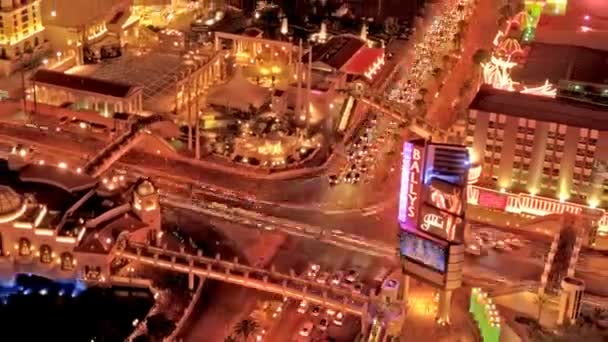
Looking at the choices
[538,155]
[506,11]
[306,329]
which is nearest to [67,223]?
[306,329]

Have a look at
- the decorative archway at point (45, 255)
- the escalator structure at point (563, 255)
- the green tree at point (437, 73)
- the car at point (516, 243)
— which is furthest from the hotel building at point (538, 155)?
the decorative archway at point (45, 255)

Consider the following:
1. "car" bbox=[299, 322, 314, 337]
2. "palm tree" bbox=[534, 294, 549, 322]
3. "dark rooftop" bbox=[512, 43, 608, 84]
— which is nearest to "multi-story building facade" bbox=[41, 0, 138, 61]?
"dark rooftop" bbox=[512, 43, 608, 84]

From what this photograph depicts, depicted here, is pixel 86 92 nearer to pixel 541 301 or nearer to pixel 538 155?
pixel 538 155

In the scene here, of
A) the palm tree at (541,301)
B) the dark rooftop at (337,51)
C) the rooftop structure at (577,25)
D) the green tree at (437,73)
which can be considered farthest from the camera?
the green tree at (437,73)

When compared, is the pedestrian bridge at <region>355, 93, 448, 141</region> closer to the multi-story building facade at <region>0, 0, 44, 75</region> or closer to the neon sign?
the neon sign

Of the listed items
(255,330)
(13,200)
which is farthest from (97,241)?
(255,330)

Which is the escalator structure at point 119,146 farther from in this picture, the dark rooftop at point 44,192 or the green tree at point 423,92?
the green tree at point 423,92
